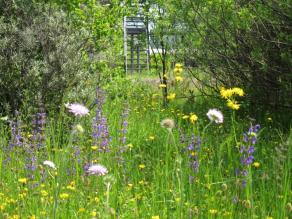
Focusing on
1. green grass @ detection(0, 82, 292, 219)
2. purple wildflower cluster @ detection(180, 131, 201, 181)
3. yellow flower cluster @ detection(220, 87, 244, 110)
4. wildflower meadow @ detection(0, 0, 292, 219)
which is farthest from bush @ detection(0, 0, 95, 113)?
yellow flower cluster @ detection(220, 87, 244, 110)

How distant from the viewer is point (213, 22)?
6.63 metres

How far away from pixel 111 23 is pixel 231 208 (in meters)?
4.89

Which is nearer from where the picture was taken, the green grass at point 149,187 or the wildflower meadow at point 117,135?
the green grass at point 149,187

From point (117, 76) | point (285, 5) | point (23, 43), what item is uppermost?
point (285, 5)

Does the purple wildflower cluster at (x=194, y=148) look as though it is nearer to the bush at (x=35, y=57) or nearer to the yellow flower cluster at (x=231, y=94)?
the yellow flower cluster at (x=231, y=94)

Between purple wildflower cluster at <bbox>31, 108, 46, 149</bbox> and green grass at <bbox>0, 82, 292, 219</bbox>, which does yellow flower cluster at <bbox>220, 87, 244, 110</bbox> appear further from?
purple wildflower cluster at <bbox>31, 108, 46, 149</bbox>

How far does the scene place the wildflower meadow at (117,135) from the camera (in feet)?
9.47

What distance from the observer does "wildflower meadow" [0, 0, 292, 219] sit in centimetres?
289

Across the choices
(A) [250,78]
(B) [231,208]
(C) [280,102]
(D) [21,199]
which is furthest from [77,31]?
(B) [231,208]

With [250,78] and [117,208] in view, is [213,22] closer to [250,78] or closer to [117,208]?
[250,78]

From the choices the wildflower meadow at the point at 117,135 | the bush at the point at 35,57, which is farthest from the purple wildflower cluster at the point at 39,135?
the bush at the point at 35,57

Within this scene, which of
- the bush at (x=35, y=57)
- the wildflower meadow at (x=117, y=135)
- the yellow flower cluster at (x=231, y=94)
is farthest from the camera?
the bush at (x=35, y=57)

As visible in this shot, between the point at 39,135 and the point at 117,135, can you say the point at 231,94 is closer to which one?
the point at 39,135

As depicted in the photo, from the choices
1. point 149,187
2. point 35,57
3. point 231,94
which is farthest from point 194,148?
point 35,57
